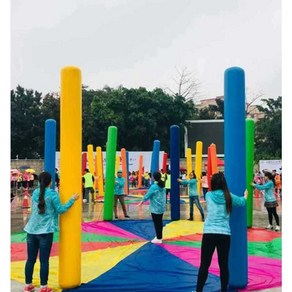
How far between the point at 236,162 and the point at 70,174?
2438 mm

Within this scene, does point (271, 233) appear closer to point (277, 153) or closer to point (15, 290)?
point (15, 290)

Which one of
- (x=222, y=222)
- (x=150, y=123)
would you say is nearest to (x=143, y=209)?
(x=222, y=222)

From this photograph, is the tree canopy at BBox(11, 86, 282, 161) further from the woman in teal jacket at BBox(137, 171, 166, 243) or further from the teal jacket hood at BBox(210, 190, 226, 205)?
the teal jacket hood at BBox(210, 190, 226, 205)

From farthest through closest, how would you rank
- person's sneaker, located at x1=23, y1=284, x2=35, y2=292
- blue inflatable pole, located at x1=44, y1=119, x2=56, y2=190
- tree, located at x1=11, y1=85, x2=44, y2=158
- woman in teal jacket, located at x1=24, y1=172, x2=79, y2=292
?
1. tree, located at x1=11, y1=85, x2=44, y2=158
2. blue inflatable pole, located at x1=44, y1=119, x2=56, y2=190
3. person's sneaker, located at x1=23, y1=284, x2=35, y2=292
4. woman in teal jacket, located at x1=24, y1=172, x2=79, y2=292

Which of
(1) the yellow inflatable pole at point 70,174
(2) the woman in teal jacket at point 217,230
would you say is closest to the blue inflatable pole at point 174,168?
(1) the yellow inflatable pole at point 70,174

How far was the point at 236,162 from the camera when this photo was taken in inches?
227

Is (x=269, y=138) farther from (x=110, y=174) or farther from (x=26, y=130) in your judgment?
(x=110, y=174)

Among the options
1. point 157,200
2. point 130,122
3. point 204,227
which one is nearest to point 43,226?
point 204,227

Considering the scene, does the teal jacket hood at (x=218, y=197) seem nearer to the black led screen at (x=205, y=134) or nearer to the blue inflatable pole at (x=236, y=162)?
the blue inflatable pole at (x=236, y=162)

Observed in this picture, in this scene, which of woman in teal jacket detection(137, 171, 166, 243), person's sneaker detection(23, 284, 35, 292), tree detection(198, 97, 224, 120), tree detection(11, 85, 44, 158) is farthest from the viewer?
tree detection(198, 97, 224, 120)

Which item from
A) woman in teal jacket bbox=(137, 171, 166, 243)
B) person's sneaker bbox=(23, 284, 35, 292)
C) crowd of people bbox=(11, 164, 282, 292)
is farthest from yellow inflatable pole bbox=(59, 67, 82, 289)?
woman in teal jacket bbox=(137, 171, 166, 243)

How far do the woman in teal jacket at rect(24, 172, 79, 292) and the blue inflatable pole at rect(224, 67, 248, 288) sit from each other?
245cm

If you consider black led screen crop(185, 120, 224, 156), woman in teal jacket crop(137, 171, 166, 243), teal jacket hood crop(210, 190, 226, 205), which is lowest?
woman in teal jacket crop(137, 171, 166, 243)

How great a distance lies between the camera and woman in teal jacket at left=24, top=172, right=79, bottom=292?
526 cm
